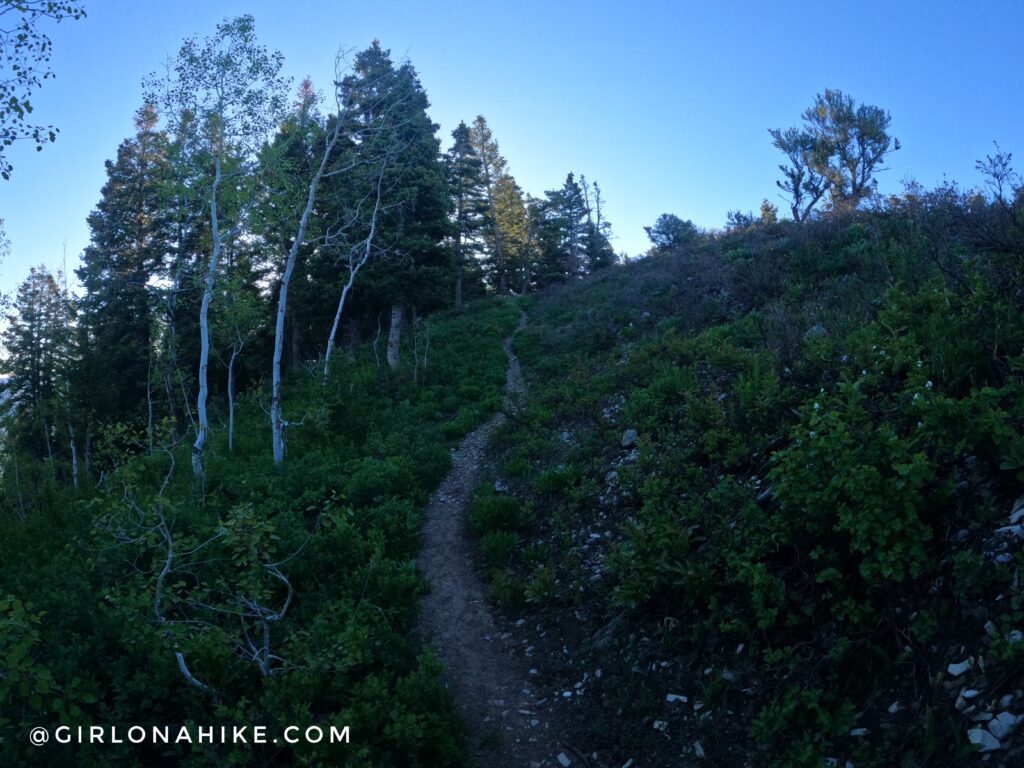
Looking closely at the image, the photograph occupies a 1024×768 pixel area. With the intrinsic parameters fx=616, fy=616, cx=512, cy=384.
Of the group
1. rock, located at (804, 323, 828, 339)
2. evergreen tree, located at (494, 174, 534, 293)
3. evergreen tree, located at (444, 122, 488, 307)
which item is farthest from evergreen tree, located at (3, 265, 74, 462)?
evergreen tree, located at (494, 174, 534, 293)

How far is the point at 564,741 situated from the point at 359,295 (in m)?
21.1

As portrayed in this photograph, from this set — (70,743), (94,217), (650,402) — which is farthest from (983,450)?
(94,217)

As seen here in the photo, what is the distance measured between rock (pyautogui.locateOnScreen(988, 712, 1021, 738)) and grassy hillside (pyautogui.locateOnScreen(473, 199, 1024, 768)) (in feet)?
0.16

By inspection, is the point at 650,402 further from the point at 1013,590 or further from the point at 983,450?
the point at 1013,590

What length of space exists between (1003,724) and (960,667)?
21.2 inches

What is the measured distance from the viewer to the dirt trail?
586cm

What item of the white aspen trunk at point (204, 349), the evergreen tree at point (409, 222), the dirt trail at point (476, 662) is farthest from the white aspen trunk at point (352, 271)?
the dirt trail at point (476, 662)

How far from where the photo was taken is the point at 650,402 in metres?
11.6

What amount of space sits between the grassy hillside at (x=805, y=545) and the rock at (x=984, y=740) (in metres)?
0.01

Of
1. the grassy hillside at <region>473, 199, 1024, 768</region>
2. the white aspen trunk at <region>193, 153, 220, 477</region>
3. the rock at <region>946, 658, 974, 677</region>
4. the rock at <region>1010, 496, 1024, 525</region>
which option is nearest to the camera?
the rock at <region>946, 658, 974, 677</region>

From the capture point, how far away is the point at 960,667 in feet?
13.7

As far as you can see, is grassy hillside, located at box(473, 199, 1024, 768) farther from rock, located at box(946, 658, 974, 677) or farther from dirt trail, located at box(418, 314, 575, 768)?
dirt trail, located at box(418, 314, 575, 768)

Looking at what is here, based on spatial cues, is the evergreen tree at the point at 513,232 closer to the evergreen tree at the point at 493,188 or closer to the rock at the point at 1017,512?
the evergreen tree at the point at 493,188

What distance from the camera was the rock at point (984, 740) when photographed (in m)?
3.63
